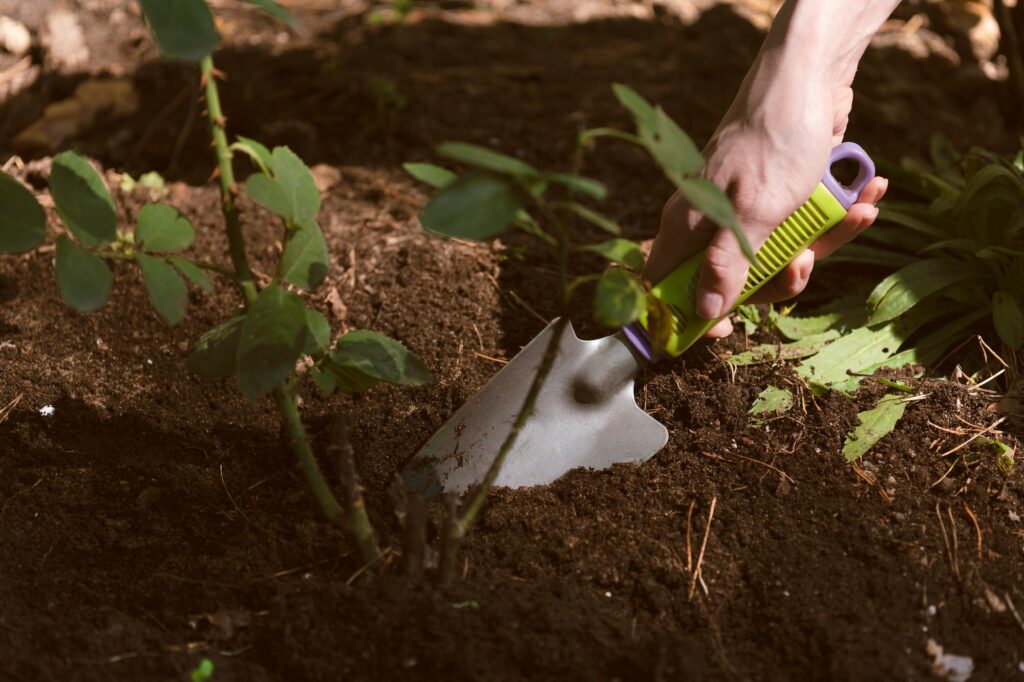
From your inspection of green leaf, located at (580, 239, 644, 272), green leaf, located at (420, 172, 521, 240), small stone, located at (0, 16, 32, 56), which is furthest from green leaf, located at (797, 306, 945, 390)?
small stone, located at (0, 16, 32, 56)

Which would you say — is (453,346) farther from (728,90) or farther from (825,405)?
(728,90)

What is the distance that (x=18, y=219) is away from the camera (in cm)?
119

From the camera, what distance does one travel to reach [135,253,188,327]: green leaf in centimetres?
121

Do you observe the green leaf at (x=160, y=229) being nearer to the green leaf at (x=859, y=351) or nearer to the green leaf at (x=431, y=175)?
the green leaf at (x=431, y=175)

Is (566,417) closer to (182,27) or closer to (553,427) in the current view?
(553,427)

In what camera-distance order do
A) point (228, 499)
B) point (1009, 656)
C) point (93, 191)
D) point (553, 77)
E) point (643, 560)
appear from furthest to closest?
1. point (553, 77)
2. point (228, 499)
3. point (643, 560)
4. point (1009, 656)
5. point (93, 191)

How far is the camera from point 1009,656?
55.3 inches

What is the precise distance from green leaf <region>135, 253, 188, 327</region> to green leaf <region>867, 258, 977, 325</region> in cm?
142

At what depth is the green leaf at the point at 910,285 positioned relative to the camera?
2000 mm

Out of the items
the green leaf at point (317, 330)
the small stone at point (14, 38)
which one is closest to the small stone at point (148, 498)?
the green leaf at point (317, 330)

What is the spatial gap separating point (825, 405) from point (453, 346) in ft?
2.48

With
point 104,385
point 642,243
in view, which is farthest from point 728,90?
point 104,385

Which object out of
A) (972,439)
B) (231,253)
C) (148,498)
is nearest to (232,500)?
(148,498)

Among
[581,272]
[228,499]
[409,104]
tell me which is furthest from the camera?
[409,104]
